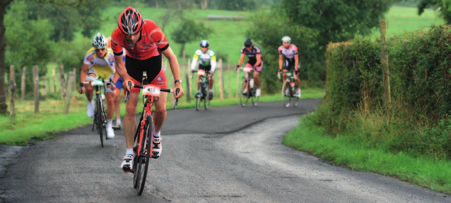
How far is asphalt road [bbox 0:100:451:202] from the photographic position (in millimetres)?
7059

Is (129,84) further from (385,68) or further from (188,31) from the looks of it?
(188,31)

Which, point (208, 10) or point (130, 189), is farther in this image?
point (208, 10)

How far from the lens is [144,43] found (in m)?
7.32

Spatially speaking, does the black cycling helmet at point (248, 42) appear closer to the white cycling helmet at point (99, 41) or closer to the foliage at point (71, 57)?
the white cycling helmet at point (99, 41)

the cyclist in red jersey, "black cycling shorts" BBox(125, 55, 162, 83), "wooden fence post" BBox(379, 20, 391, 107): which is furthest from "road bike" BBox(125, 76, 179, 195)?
"wooden fence post" BBox(379, 20, 391, 107)

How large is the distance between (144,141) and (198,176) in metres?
1.41

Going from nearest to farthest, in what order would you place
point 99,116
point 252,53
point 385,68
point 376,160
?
point 376,160 < point 385,68 < point 99,116 < point 252,53

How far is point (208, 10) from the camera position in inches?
4926

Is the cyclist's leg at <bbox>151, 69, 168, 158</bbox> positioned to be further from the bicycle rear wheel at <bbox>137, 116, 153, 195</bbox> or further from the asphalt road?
the asphalt road

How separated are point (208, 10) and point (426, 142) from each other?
385ft

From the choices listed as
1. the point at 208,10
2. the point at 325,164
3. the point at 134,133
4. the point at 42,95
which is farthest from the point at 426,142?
the point at 208,10

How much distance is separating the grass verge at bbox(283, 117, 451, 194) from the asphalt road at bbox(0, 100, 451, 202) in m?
0.28

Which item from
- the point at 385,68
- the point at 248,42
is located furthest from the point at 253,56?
the point at 385,68

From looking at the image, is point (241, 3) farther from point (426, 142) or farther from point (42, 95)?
point (426, 142)
